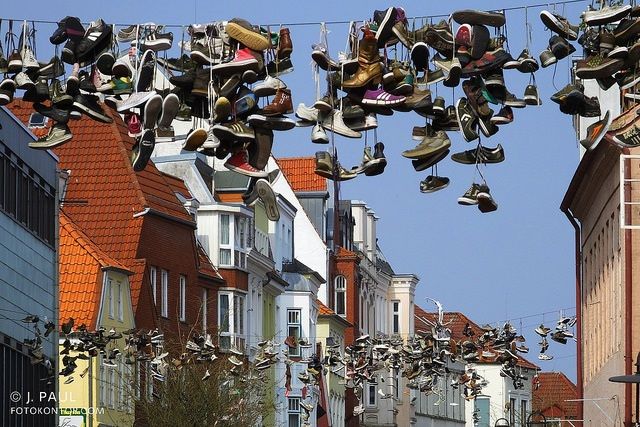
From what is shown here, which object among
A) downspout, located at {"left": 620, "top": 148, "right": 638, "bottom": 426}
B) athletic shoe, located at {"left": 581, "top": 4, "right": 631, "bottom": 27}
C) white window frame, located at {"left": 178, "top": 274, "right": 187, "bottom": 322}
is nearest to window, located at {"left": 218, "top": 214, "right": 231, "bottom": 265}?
white window frame, located at {"left": 178, "top": 274, "right": 187, "bottom": 322}

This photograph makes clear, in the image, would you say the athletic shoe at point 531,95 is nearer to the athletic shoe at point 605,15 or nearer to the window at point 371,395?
the athletic shoe at point 605,15

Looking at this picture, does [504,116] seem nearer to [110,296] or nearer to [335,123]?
[335,123]

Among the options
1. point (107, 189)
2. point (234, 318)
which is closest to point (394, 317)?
point (234, 318)

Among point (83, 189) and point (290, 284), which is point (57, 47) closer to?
point (83, 189)

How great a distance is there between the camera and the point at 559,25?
17.6m

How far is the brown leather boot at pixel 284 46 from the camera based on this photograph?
724 inches

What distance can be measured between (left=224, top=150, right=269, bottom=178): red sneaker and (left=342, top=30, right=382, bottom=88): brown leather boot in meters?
1.38

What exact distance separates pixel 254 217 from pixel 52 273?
22120 mm

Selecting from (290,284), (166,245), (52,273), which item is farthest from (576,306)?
(290,284)

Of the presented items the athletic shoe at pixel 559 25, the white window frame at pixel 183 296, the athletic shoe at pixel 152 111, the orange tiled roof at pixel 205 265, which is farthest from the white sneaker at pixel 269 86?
the orange tiled roof at pixel 205 265

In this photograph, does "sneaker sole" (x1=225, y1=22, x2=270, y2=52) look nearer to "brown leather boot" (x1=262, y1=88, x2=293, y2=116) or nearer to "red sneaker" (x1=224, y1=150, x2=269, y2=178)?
"brown leather boot" (x1=262, y1=88, x2=293, y2=116)

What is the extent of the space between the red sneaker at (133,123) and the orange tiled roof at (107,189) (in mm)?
37143

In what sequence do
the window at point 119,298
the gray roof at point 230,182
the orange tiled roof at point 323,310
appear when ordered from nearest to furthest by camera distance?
the window at point 119,298, the gray roof at point 230,182, the orange tiled roof at point 323,310

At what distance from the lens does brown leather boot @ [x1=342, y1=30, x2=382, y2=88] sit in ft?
59.2
